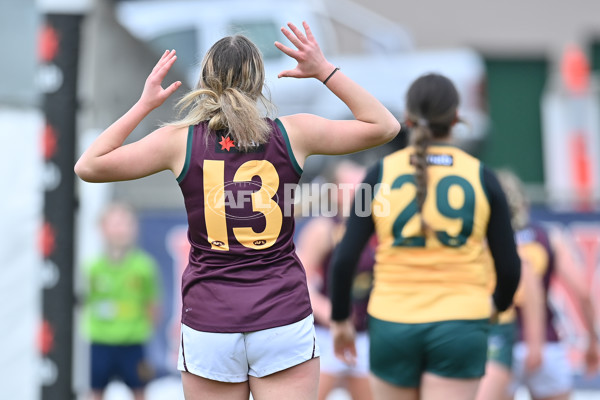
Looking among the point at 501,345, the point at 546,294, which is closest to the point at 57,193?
the point at 501,345

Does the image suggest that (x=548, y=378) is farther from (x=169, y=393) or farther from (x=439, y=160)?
(x=169, y=393)

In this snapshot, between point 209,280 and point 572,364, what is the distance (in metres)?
5.81

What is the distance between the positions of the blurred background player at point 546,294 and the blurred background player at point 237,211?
8.15ft

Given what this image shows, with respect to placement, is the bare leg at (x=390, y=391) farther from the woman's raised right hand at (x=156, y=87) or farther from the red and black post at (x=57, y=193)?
the red and black post at (x=57, y=193)

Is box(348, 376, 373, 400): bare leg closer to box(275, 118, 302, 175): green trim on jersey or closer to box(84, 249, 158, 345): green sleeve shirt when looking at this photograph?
box(84, 249, 158, 345): green sleeve shirt

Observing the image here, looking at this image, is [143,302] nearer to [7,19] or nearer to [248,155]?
[7,19]

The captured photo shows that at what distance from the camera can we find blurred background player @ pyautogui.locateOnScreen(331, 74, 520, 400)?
339 centimetres

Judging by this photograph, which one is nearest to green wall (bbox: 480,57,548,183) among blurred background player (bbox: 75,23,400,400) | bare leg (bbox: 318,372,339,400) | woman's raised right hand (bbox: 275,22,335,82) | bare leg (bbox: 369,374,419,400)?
bare leg (bbox: 318,372,339,400)

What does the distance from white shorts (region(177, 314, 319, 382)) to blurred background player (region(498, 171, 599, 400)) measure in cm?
256

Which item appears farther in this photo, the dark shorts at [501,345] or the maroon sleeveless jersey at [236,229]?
the dark shorts at [501,345]

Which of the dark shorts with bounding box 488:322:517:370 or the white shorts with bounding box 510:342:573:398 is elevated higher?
the dark shorts with bounding box 488:322:517:370

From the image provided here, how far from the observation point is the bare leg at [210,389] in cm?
272

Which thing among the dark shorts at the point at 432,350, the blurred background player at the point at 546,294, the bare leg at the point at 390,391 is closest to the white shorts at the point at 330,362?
the blurred background player at the point at 546,294

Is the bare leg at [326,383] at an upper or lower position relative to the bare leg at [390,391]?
lower
